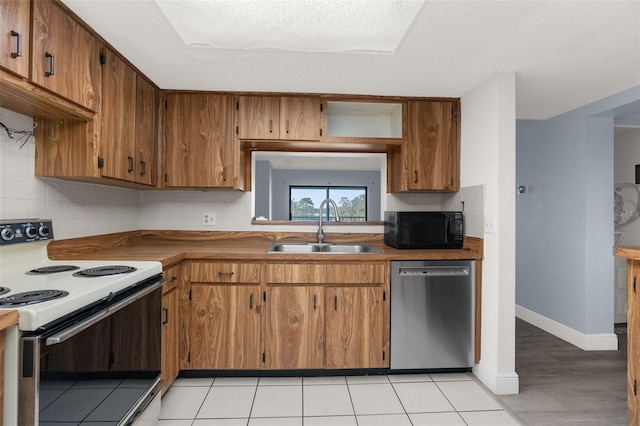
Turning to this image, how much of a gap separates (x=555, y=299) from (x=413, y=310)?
1.88 metres

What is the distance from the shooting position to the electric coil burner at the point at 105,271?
1487 millimetres

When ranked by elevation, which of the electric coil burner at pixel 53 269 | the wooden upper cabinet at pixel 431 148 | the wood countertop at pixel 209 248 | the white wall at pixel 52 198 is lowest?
the electric coil burner at pixel 53 269

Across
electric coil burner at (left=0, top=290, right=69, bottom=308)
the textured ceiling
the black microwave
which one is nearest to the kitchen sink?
the black microwave

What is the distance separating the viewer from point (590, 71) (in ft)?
7.27

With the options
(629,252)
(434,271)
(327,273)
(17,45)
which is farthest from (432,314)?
(17,45)

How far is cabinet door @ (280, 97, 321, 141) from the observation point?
8.44ft

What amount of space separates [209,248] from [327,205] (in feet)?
3.58

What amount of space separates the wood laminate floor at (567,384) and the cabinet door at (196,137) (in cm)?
258

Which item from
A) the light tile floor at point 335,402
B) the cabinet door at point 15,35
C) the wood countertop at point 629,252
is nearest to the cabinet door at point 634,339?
the wood countertop at point 629,252

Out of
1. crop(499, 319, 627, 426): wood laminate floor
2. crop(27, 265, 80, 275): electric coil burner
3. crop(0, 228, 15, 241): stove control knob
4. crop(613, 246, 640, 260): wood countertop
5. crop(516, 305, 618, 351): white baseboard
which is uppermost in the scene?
crop(0, 228, 15, 241): stove control knob

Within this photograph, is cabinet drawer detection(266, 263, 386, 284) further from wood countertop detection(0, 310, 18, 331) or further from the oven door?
wood countertop detection(0, 310, 18, 331)

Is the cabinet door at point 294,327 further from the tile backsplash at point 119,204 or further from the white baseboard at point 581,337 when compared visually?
the white baseboard at point 581,337

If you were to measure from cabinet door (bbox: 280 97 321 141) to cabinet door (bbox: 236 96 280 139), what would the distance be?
0.05m

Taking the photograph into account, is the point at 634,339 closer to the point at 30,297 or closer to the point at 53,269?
the point at 30,297
